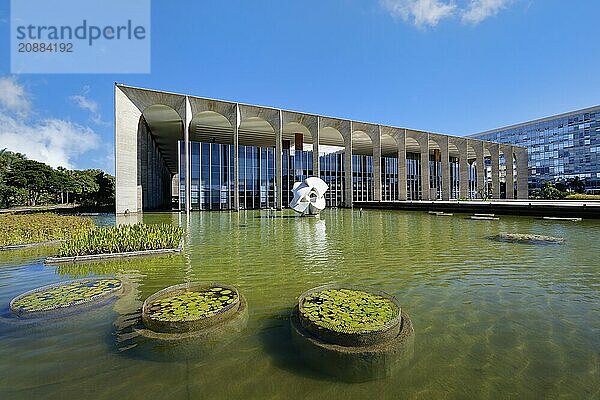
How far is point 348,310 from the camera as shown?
448cm

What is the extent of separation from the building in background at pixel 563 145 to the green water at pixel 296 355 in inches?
3809

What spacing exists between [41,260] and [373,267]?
968 centimetres

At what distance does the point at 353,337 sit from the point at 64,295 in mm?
5311

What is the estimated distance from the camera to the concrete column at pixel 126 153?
29.3m

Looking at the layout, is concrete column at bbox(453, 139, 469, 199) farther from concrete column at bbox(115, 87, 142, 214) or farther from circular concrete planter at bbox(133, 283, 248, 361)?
circular concrete planter at bbox(133, 283, 248, 361)

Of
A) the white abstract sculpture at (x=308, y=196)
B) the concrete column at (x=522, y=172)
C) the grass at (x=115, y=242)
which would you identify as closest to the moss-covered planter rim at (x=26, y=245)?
the grass at (x=115, y=242)

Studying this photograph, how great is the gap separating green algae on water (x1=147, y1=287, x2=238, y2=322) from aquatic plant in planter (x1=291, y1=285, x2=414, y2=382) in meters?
1.25

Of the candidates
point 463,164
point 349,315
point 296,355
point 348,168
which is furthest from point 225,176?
point 463,164

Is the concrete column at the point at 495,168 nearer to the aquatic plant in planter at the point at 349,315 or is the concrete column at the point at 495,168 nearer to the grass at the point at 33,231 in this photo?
the aquatic plant in planter at the point at 349,315

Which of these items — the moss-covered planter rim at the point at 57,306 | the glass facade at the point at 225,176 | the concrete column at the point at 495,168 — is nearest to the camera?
the moss-covered planter rim at the point at 57,306

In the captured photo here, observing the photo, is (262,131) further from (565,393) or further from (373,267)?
(565,393)

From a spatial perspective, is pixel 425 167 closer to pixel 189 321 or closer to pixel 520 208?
pixel 520 208

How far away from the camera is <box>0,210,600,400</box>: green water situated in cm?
311

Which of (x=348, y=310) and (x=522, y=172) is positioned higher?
(x=522, y=172)
